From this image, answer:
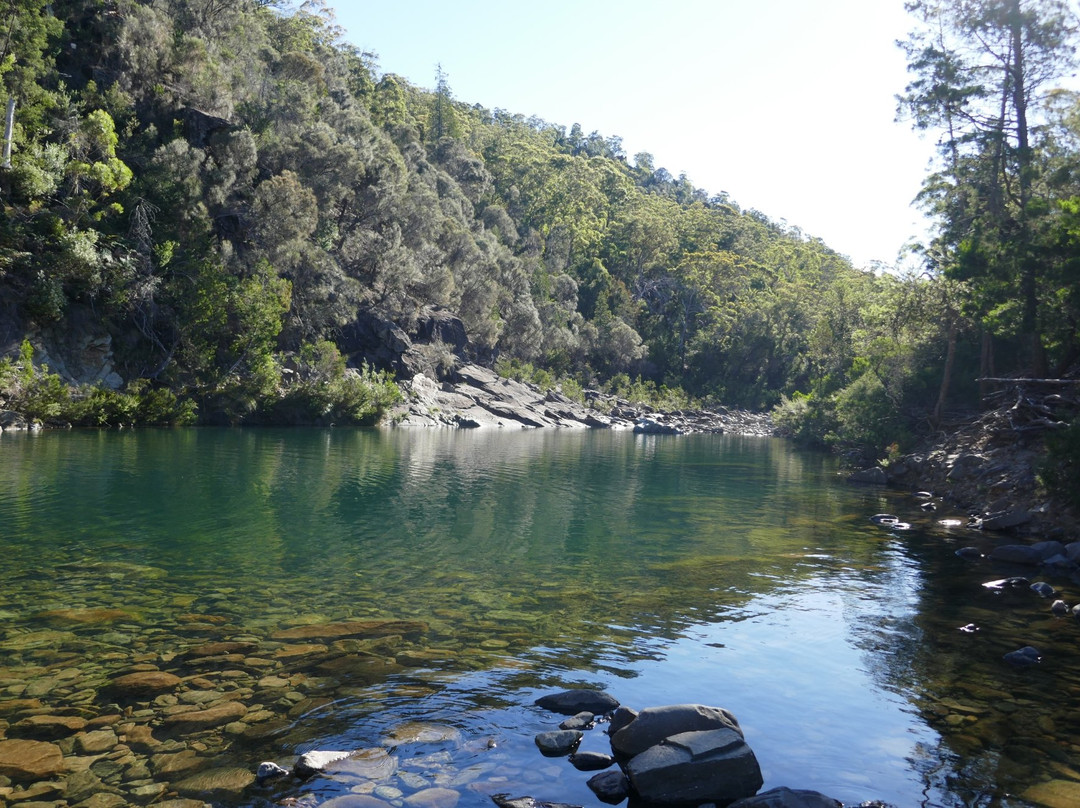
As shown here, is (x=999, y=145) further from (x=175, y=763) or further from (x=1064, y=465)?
(x=175, y=763)

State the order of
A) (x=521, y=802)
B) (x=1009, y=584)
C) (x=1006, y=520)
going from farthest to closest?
(x=1006, y=520) → (x=1009, y=584) → (x=521, y=802)

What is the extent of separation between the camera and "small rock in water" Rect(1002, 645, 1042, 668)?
9.52m

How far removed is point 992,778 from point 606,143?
622 feet

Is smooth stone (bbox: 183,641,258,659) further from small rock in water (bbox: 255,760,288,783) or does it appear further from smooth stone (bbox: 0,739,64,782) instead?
small rock in water (bbox: 255,760,288,783)

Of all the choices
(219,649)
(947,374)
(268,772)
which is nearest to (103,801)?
(268,772)

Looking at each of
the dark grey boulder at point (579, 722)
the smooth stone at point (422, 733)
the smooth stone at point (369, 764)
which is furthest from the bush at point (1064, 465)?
the smooth stone at point (369, 764)

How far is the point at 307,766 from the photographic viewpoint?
603 cm

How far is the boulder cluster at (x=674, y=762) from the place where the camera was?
19.2ft

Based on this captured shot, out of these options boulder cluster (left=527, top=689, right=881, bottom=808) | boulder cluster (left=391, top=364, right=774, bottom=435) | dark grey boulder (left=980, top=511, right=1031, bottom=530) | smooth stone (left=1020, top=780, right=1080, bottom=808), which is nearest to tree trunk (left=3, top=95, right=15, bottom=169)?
boulder cluster (left=391, top=364, right=774, bottom=435)

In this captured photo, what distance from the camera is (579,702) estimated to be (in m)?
7.64

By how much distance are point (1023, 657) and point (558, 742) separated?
21.4 feet

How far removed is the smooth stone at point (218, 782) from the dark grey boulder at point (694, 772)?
2992 mm

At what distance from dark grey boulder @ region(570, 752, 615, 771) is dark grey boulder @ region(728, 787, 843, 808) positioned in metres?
1.15

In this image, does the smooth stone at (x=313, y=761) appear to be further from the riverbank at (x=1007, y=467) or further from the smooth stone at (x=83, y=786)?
the riverbank at (x=1007, y=467)
